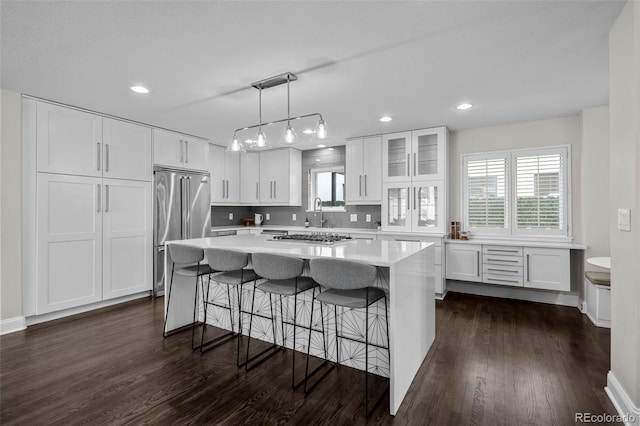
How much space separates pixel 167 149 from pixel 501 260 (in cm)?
497

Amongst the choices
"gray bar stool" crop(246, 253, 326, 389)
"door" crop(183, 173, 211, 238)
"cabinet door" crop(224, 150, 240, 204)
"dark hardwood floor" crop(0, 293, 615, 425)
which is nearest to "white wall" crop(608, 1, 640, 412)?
"dark hardwood floor" crop(0, 293, 615, 425)

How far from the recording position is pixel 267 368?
244 cm

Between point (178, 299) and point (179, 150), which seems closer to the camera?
point (178, 299)

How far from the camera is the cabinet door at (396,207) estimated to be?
4.66 m

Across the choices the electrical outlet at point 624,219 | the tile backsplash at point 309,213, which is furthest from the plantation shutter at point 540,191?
the electrical outlet at point 624,219

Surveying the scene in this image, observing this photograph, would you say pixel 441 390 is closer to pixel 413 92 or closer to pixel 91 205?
pixel 413 92

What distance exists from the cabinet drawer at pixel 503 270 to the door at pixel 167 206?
4421mm

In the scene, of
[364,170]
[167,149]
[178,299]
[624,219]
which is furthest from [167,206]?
[624,219]

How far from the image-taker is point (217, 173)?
5703mm

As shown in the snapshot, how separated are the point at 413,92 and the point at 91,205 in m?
3.97

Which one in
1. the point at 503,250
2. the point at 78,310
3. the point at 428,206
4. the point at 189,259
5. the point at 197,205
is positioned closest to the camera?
the point at 189,259

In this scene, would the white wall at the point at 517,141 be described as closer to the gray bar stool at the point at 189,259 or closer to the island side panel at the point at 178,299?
the gray bar stool at the point at 189,259

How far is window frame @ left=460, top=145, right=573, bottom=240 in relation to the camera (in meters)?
4.08

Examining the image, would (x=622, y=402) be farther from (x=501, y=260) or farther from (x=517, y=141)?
(x=517, y=141)
